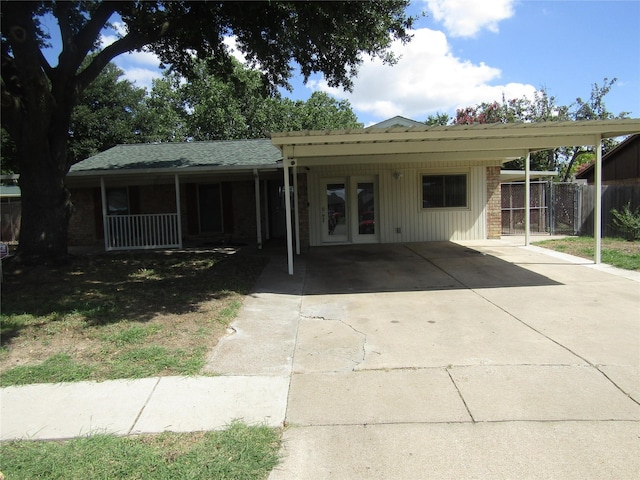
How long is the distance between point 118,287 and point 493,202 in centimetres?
1137

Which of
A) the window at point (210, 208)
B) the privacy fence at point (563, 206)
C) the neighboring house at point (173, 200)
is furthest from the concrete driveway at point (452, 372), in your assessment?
the privacy fence at point (563, 206)

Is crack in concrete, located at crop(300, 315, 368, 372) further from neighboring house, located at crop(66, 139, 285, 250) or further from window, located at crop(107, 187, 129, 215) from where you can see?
window, located at crop(107, 187, 129, 215)

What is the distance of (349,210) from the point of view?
45.6 feet

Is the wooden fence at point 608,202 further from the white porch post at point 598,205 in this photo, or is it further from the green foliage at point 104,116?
the green foliage at point 104,116

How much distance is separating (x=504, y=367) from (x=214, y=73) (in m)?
11.9

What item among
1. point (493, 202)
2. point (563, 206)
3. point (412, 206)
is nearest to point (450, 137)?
point (412, 206)

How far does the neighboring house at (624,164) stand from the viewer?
21.4 meters

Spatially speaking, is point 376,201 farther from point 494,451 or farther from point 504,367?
point 494,451

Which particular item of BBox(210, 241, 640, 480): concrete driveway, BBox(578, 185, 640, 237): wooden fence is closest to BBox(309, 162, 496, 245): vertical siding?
BBox(578, 185, 640, 237): wooden fence

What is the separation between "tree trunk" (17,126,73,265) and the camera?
9734mm

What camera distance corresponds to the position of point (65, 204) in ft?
34.2

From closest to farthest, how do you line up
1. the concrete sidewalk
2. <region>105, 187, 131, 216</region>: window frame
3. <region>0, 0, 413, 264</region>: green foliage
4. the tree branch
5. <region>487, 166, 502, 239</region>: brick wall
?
the concrete sidewalk → <region>0, 0, 413, 264</region>: green foliage → the tree branch → <region>487, 166, 502, 239</region>: brick wall → <region>105, 187, 131, 216</region>: window frame

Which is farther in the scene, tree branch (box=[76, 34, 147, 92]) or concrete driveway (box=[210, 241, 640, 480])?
tree branch (box=[76, 34, 147, 92])

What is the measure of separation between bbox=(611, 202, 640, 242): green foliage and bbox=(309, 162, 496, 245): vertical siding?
160 inches
